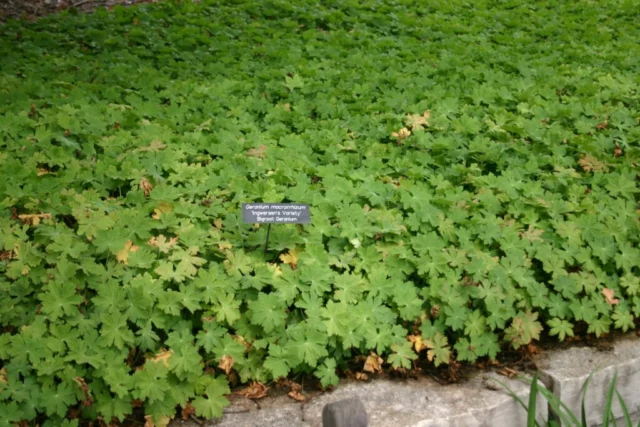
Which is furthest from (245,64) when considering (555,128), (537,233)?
(537,233)

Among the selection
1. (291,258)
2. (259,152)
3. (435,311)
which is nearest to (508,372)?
(435,311)

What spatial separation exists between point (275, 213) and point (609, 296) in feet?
6.60

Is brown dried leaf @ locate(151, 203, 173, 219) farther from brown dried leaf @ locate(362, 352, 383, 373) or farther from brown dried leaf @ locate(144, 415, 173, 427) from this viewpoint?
brown dried leaf @ locate(362, 352, 383, 373)

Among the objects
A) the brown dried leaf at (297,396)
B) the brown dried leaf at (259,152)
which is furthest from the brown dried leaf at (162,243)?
the brown dried leaf at (259,152)

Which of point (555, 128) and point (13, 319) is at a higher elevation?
point (555, 128)

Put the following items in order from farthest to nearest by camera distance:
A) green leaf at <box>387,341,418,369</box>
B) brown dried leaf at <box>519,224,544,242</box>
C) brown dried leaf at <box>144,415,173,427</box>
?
brown dried leaf at <box>519,224,544,242</box>, green leaf at <box>387,341,418,369</box>, brown dried leaf at <box>144,415,173,427</box>

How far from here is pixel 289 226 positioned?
3947mm

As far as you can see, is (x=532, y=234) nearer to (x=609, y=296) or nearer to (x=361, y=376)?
(x=609, y=296)

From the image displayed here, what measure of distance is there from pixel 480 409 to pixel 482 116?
317cm

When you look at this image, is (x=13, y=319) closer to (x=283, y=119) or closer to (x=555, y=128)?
(x=283, y=119)

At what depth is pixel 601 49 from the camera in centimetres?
796

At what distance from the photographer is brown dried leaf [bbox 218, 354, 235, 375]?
10.7ft

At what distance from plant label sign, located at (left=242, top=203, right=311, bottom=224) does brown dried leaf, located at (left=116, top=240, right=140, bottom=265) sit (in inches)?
25.2

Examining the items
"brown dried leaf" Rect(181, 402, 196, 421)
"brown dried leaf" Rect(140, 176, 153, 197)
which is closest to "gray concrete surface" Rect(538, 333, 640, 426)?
"brown dried leaf" Rect(181, 402, 196, 421)
